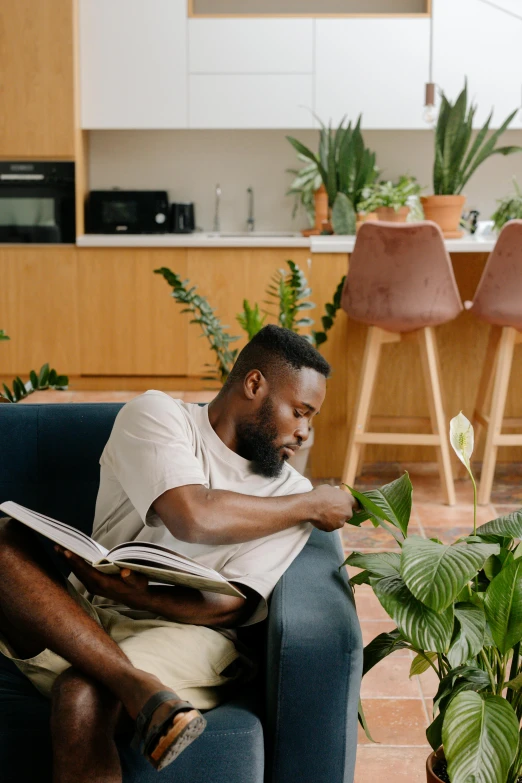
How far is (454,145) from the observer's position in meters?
4.06

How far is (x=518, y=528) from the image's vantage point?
161cm

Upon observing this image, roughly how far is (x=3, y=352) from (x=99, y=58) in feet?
5.73

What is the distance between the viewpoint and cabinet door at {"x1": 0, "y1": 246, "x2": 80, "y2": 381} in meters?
5.53

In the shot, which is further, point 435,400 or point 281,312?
point 435,400

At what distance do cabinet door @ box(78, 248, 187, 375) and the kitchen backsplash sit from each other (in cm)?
77

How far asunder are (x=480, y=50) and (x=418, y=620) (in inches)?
188

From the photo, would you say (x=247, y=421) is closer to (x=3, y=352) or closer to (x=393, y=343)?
(x=393, y=343)

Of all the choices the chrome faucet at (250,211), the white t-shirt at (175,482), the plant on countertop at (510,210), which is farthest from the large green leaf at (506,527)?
the chrome faucet at (250,211)

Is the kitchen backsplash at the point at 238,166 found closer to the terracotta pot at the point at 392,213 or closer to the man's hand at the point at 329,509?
the terracotta pot at the point at 392,213

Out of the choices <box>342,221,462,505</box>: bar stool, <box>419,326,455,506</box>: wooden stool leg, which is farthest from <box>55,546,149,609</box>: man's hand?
<box>419,326,455,506</box>: wooden stool leg

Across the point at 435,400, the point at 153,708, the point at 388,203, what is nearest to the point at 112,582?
the point at 153,708

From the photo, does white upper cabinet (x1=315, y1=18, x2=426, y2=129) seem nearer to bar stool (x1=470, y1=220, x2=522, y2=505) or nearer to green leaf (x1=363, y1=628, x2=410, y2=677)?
bar stool (x1=470, y1=220, x2=522, y2=505)

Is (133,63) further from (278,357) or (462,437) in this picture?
(462,437)

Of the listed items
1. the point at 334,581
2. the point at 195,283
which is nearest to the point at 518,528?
the point at 334,581
